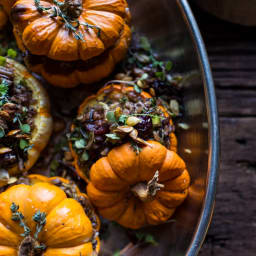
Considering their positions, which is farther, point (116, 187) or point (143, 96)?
point (143, 96)

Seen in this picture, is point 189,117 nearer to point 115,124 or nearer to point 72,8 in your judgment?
point 115,124

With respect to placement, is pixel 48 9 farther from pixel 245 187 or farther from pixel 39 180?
pixel 245 187

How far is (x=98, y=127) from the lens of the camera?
1673 mm

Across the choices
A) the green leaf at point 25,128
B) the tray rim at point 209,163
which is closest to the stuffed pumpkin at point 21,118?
the green leaf at point 25,128

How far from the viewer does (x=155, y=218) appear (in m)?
1.74

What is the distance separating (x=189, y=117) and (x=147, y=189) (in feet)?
1.70

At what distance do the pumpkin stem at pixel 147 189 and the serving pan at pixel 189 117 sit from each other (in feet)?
0.80

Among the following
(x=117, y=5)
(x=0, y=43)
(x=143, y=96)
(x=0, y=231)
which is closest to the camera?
(x=0, y=231)

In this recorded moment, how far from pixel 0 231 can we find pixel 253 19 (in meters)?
1.73

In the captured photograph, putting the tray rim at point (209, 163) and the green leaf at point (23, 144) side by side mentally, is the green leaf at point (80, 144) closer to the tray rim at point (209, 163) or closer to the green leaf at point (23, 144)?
the green leaf at point (23, 144)

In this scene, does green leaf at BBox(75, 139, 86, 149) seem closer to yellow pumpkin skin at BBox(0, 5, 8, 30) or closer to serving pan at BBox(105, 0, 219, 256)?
serving pan at BBox(105, 0, 219, 256)

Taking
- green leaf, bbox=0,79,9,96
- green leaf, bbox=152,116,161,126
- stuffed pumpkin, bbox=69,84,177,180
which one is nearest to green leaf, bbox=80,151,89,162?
stuffed pumpkin, bbox=69,84,177,180

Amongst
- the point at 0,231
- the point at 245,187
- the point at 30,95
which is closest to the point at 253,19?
the point at 245,187

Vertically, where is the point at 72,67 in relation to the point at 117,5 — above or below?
below
